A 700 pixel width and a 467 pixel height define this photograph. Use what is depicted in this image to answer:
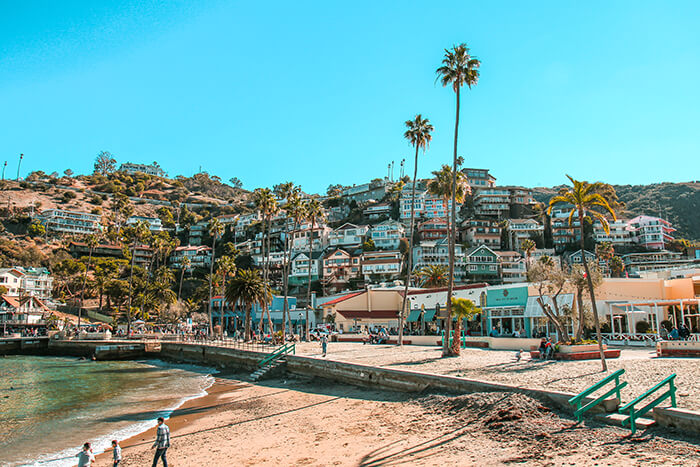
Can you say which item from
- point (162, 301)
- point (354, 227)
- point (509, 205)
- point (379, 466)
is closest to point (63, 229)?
point (162, 301)

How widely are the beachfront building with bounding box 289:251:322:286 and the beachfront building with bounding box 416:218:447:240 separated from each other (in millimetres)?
28815

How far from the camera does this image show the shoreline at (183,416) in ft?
53.5

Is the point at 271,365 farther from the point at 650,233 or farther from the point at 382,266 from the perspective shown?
the point at 650,233

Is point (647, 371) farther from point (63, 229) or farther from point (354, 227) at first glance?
point (63, 229)

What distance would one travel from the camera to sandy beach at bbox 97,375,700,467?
10352mm

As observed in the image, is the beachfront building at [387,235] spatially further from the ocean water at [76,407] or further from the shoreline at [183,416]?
the shoreline at [183,416]

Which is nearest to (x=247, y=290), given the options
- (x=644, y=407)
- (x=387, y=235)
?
(x=644, y=407)

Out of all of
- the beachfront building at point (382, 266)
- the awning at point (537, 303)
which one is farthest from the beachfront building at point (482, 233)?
the awning at point (537, 303)

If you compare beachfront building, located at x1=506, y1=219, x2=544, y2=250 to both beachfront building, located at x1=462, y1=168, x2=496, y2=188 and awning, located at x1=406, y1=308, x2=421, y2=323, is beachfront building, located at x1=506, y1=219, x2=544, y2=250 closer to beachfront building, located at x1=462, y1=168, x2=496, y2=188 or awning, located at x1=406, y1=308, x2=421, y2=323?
beachfront building, located at x1=462, y1=168, x2=496, y2=188

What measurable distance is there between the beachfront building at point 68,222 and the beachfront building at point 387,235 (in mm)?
95641

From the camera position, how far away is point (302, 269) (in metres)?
122

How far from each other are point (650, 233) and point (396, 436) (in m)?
141

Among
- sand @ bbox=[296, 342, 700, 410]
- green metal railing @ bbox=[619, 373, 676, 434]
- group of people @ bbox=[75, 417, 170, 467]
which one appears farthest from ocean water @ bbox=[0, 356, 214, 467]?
green metal railing @ bbox=[619, 373, 676, 434]

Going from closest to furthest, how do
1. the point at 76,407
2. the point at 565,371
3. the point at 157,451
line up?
1. the point at 157,451
2. the point at 565,371
3. the point at 76,407
